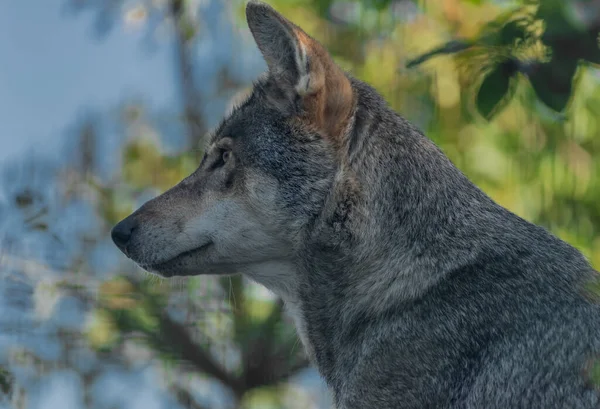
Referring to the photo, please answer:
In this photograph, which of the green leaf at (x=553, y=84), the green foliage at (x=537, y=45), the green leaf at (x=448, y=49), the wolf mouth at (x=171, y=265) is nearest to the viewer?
the green foliage at (x=537, y=45)

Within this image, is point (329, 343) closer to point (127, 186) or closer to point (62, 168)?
point (62, 168)

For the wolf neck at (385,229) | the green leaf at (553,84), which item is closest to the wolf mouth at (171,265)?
the wolf neck at (385,229)

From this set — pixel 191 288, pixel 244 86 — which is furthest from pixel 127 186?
pixel 191 288

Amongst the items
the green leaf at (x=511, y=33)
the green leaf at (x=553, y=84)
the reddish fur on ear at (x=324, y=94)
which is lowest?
the reddish fur on ear at (x=324, y=94)

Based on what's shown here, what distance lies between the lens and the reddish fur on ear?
4.32 meters

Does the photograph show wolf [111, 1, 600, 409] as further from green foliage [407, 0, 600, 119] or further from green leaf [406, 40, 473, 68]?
green leaf [406, 40, 473, 68]

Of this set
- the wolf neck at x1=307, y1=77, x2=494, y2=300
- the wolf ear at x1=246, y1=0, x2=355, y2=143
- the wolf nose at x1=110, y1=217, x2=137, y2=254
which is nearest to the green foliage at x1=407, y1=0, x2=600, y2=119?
the wolf neck at x1=307, y1=77, x2=494, y2=300

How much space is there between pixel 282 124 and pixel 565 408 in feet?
6.50

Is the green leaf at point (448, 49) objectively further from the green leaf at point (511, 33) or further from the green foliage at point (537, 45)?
the green leaf at point (511, 33)

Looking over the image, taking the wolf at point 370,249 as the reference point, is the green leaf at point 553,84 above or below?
above

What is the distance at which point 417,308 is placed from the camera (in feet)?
12.8

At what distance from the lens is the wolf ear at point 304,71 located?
14.1 feet

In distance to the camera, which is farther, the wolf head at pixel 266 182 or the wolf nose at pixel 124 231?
the wolf nose at pixel 124 231

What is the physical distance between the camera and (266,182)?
441 centimetres
